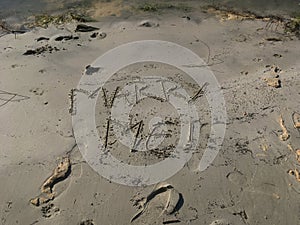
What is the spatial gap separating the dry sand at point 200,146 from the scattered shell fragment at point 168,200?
44 millimetres

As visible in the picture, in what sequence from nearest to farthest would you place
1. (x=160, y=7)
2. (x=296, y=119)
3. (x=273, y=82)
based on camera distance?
(x=296, y=119) → (x=273, y=82) → (x=160, y=7)

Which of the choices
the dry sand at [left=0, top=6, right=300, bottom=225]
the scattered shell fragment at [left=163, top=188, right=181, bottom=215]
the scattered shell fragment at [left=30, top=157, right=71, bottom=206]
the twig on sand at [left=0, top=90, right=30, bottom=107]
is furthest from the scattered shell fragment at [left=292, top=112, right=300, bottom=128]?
the twig on sand at [left=0, top=90, right=30, bottom=107]

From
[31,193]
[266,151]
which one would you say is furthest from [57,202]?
[266,151]

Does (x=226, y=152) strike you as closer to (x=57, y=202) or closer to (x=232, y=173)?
(x=232, y=173)

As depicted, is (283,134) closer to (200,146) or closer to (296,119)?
(296,119)

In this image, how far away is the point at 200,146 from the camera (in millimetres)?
6453

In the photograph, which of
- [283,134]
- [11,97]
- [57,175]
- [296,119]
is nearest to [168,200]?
[57,175]

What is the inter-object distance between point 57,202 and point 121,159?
1.20 meters

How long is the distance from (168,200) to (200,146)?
1192mm

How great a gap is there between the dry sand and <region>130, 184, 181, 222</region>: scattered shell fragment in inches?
1.7

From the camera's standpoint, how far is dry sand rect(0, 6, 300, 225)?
559 centimetres

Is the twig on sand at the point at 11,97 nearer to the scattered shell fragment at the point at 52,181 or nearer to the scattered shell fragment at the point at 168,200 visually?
the scattered shell fragment at the point at 52,181

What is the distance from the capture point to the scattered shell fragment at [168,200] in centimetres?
557

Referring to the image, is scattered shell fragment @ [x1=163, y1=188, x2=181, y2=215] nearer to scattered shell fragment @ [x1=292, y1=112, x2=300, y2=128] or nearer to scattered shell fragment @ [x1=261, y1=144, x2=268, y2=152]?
scattered shell fragment @ [x1=261, y1=144, x2=268, y2=152]
